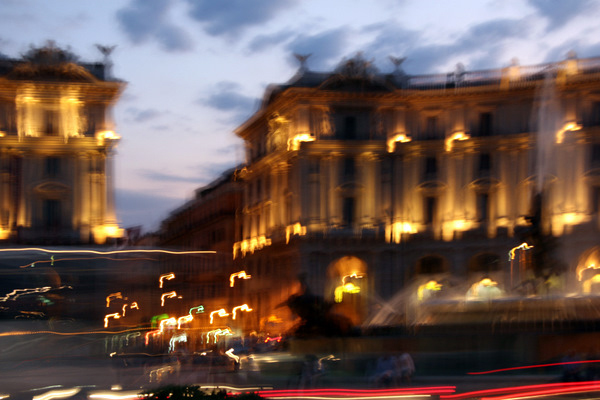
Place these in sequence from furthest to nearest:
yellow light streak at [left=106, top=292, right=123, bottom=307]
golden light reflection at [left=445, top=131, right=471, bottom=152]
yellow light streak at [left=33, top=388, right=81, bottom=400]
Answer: golden light reflection at [left=445, top=131, right=471, bottom=152] → yellow light streak at [left=106, top=292, right=123, bottom=307] → yellow light streak at [left=33, top=388, right=81, bottom=400]

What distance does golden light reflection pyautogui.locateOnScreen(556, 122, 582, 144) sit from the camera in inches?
2275

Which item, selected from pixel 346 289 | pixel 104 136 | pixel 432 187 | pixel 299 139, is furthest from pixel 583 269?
pixel 104 136

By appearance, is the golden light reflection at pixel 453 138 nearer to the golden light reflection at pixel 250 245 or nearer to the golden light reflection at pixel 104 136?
the golden light reflection at pixel 250 245

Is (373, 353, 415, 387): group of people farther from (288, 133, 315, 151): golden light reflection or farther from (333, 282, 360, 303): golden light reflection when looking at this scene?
(288, 133, 315, 151): golden light reflection

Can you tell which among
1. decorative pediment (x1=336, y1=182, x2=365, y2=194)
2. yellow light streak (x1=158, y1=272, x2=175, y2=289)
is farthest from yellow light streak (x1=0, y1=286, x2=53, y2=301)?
decorative pediment (x1=336, y1=182, x2=365, y2=194)

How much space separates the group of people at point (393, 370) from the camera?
20.6m

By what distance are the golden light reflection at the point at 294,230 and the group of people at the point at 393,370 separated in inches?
1582

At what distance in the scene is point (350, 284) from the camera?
60.9 m

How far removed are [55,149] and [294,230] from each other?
15.4 meters

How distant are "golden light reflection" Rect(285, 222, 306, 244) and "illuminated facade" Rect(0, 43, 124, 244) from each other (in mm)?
10642

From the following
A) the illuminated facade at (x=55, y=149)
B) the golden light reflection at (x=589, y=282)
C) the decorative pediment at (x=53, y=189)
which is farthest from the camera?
the decorative pediment at (x=53, y=189)

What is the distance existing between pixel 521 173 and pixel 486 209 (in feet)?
10.0

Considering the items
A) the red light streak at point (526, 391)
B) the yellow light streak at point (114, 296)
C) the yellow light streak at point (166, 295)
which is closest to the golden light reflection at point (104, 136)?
the yellow light streak at point (166, 295)

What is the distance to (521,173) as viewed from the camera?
197 feet
